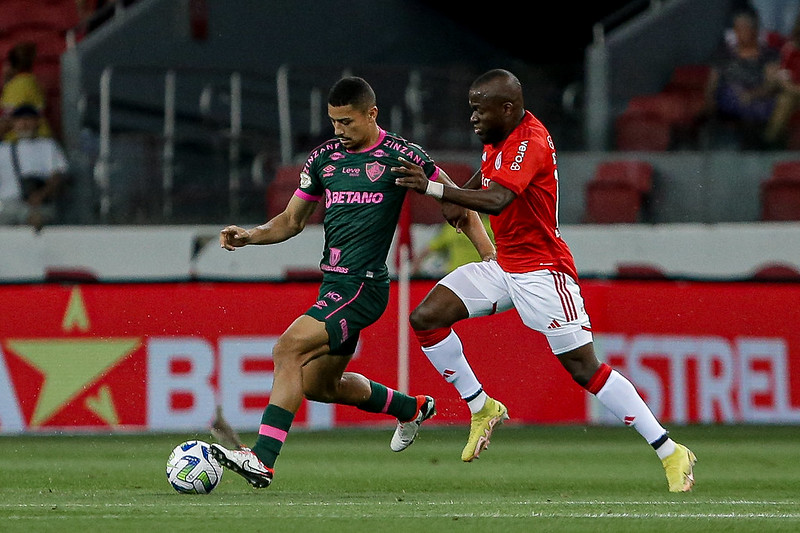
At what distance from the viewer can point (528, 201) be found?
Result: 7488 millimetres

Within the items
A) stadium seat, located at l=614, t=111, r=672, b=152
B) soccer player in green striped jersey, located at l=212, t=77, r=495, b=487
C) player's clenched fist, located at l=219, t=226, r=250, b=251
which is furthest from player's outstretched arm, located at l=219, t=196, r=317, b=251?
stadium seat, located at l=614, t=111, r=672, b=152

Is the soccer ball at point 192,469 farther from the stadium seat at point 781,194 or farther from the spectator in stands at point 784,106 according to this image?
the spectator in stands at point 784,106

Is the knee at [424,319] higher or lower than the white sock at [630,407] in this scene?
higher

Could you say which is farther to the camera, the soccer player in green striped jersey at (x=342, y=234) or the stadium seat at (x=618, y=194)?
the stadium seat at (x=618, y=194)

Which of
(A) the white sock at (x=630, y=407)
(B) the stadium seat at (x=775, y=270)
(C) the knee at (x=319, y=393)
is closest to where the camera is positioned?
(A) the white sock at (x=630, y=407)

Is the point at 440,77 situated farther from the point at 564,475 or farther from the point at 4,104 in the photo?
the point at 564,475

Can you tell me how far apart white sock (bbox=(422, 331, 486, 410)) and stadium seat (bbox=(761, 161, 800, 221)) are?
247 inches

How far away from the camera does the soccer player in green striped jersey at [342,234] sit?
7070 mm

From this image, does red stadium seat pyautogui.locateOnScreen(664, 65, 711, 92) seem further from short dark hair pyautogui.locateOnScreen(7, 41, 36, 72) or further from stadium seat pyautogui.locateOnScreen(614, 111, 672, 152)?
short dark hair pyautogui.locateOnScreen(7, 41, 36, 72)

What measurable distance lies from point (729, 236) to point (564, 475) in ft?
18.5

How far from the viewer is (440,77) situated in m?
14.4

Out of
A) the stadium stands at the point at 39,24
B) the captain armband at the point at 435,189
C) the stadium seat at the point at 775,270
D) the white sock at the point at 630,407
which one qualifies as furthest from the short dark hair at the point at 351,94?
the stadium stands at the point at 39,24

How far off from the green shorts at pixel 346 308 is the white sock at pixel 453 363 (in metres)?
0.59

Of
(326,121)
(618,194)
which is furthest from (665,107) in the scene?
(326,121)
